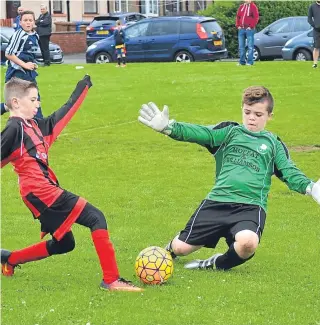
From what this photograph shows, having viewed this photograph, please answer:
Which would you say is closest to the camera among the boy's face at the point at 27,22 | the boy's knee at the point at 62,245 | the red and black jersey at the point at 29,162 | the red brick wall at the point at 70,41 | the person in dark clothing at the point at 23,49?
the red and black jersey at the point at 29,162

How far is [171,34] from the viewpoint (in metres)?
31.5

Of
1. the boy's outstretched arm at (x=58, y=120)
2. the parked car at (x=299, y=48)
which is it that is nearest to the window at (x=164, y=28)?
the parked car at (x=299, y=48)

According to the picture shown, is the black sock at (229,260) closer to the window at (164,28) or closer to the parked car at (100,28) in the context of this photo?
the window at (164,28)

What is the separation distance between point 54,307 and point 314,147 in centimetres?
883

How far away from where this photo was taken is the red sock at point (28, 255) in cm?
775

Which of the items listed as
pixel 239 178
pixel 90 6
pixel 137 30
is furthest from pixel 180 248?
pixel 90 6

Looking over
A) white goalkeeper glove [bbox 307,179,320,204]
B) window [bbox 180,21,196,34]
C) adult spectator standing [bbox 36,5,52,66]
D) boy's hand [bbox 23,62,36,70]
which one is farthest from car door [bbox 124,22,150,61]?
white goalkeeper glove [bbox 307,179,320,204]

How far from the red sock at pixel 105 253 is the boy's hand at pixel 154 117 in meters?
0.96

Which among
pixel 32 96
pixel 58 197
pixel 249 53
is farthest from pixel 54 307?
pixel 249 53

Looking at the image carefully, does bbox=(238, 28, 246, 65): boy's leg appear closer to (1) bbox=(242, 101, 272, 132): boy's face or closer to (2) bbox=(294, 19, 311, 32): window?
(2) bbox=(294, 19, 311, 32): window

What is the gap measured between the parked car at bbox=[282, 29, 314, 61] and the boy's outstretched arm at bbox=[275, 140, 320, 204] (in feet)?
74.3

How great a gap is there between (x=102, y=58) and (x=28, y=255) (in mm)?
25581

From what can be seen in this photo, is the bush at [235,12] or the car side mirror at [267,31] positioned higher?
the car side mirror at [267,31]

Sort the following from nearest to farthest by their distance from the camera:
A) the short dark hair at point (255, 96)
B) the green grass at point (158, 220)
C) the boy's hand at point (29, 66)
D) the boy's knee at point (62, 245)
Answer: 1. the green grass at point (158, 220)
2. the boy's knee at point (62, 245)
3. the short dark hair at point (255, 96)
4. the boy's hand at point (29, 66)
